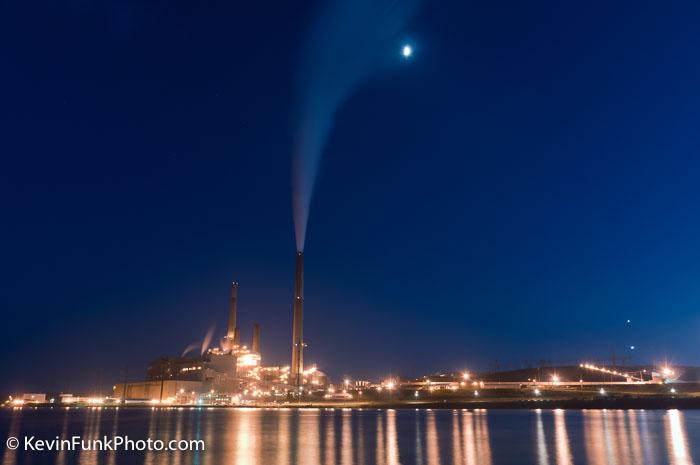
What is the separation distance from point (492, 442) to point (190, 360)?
482ft

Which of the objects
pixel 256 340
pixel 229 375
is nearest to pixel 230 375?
pixel 229 375

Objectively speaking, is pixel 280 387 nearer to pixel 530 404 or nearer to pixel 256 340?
pixel 256 340

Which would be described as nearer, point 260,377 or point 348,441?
point 348,441

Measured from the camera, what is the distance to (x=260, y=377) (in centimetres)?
17975

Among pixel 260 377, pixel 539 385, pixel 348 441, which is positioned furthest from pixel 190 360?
pixel 348 441

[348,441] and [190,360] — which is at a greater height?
[190,360]

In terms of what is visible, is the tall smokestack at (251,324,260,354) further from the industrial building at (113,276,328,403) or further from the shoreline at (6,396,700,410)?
the shoreline at (6,396,700,410)

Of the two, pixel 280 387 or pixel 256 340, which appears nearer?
pixel 280 387

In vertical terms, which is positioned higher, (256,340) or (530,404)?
(256,340)

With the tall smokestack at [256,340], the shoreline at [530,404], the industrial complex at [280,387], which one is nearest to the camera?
the shoreline at [530,404]

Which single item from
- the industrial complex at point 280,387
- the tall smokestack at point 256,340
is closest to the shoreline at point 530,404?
the industrial complex at point 280,387

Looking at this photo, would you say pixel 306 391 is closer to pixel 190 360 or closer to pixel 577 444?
pixel 190 360

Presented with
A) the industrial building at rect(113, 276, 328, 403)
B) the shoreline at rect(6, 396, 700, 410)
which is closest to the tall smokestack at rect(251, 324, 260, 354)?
the industrial building at rect(113, 276, 328, 403)

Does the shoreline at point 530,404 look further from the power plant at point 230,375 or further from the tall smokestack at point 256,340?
the tall smokestack at point 256,340
